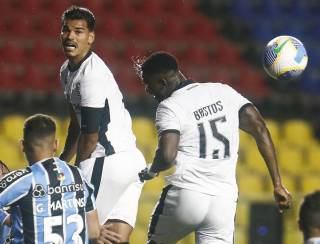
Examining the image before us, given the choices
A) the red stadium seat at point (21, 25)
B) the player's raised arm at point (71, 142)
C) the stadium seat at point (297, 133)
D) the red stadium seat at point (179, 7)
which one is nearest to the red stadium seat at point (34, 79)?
the red stadium seat at point (21, 25)

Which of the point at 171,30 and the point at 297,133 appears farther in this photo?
the point at 171,30

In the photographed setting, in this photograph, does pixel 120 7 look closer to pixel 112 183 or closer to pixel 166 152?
pixel 112 183

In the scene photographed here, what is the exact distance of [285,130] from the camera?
11.4 metres

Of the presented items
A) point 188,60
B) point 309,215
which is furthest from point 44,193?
point 188,60

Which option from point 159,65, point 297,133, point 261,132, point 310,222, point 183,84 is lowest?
point 310,222

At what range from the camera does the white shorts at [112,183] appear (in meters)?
5.66

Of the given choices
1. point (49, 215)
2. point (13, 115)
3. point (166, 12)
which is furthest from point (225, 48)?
point (49, 215)

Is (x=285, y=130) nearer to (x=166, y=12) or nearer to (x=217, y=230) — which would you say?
(x=166, y=12)

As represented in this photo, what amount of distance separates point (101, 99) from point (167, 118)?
16.1 inches

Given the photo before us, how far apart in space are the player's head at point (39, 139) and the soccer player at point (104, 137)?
2.56 ft

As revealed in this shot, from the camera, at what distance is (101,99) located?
557 cm

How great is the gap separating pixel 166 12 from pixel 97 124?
29.2ft

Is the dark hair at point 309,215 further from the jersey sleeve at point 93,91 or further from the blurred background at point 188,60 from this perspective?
the blurred background at point 188,60

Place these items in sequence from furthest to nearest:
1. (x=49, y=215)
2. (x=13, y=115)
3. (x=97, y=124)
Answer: (x=13, y=115) → (x=97, y=124) → (x=49, y=215)
